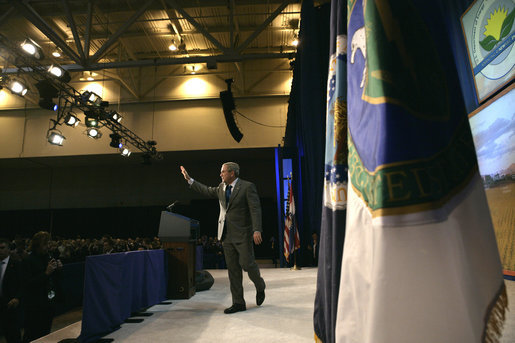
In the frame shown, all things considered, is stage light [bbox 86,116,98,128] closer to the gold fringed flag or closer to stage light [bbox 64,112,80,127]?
stage light [bbox 64,112,80,127]

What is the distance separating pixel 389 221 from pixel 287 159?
10.1 metres

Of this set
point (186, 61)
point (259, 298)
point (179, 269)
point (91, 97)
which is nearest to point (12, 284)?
point (179, 269)

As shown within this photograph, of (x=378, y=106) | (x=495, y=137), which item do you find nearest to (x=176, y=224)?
(x=378, y=106)

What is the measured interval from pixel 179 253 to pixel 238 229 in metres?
1.24

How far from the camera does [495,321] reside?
636 millimetres

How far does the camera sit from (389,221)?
0.66m

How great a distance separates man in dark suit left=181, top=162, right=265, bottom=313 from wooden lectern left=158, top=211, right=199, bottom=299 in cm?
97

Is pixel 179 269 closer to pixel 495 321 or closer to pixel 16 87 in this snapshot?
pixel 495 321

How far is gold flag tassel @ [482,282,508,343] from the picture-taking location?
627 mm

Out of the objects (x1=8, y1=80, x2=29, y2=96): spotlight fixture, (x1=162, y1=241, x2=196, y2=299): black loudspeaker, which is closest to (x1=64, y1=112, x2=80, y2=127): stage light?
(x1=8, y1=80, x2=29, y2=96): spotlight fixture

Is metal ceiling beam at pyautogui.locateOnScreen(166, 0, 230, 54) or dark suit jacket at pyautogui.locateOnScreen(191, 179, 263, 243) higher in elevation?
metal ceiling beam at pyautogui.locateOnScreen(166, 0, 230, 54)

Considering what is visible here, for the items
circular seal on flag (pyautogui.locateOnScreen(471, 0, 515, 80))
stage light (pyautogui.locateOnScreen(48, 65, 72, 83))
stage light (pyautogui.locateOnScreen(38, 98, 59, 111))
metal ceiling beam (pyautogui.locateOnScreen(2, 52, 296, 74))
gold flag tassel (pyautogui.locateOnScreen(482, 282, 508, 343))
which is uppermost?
metal ceiling beam (pyautogui.locateOnScreen(2, 52, 296, 74))

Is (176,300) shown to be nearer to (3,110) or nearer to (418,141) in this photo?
(418,141)

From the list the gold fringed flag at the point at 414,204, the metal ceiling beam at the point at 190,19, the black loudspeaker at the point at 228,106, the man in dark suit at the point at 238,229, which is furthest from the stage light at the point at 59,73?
the gold fringed flag at the point at 414,204
